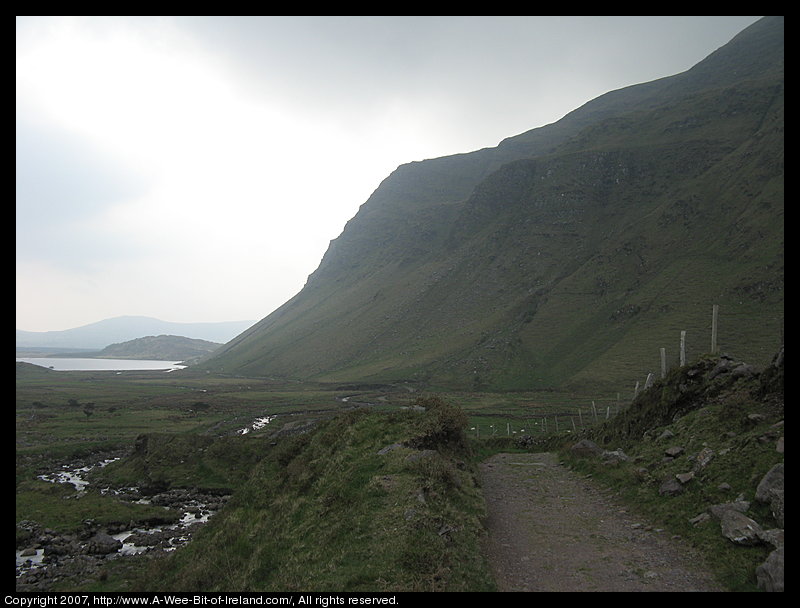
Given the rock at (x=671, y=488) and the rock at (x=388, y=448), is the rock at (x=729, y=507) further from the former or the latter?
the rock at (x=388, y=448)

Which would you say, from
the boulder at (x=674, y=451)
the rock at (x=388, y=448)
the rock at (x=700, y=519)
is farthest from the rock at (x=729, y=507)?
the rock at (x=388, y=448)

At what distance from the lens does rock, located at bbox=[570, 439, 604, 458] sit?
864 inches

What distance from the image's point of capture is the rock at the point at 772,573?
299 inches

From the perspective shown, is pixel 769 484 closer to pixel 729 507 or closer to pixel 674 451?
pixel 729 507

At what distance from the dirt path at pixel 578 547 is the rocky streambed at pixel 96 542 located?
65.5 feet

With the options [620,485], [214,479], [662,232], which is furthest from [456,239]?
[620,485]

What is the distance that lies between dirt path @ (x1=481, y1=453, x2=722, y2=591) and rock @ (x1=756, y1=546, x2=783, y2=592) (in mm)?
936

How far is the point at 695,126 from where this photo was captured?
545 feet

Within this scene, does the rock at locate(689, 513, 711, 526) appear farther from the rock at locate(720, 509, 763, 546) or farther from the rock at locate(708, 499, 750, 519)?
the rock at locate(720, 509, 763, 546)

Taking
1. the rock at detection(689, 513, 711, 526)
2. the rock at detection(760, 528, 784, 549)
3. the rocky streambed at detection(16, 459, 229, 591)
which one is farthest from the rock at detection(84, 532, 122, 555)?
the rock at detection(760, 528, 784, 549)

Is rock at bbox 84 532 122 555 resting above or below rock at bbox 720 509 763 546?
below

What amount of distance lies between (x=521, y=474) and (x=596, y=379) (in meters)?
79.6

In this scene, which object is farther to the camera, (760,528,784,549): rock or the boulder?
the boulder
